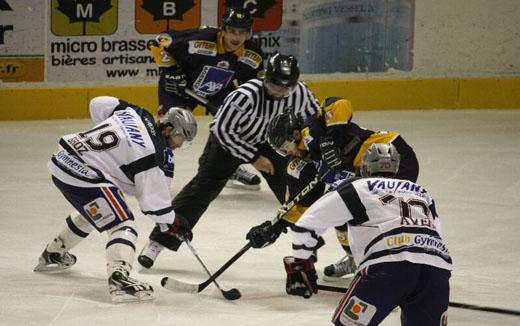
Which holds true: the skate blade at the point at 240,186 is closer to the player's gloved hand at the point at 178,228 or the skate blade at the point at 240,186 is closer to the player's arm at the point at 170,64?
the player's arm at the point at 170,64

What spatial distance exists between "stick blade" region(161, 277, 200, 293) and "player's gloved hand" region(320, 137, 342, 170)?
82cm

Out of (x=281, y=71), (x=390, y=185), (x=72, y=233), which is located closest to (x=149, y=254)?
(x=72, y=233)

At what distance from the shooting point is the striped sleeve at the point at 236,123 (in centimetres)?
588

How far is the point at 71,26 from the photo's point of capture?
928 centimetres

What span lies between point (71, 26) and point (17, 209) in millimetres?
2855

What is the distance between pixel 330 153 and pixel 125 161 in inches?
36.7

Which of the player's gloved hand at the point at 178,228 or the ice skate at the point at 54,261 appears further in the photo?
the ice skate at the point at 54,261

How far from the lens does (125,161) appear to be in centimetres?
496

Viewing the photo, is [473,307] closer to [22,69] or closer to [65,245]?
[65,245]

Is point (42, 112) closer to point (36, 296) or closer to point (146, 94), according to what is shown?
point (146, 94)

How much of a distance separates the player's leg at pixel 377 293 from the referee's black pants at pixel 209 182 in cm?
190

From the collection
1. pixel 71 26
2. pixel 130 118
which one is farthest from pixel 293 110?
pixel 71 26

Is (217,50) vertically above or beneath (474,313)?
above

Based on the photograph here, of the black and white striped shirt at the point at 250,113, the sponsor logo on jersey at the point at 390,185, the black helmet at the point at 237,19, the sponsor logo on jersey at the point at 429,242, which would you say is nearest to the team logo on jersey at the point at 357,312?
the sponsor logo on jersey at the point at 429,242
